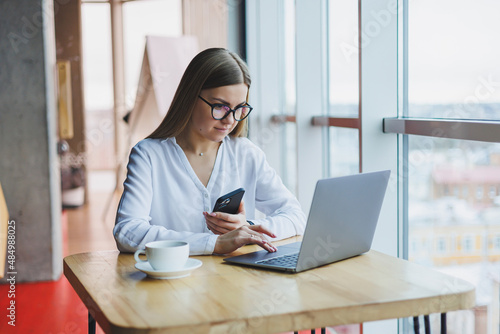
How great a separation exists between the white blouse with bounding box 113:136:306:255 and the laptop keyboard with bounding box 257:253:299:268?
24 cm

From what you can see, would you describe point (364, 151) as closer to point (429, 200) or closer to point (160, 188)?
point (429, 200)

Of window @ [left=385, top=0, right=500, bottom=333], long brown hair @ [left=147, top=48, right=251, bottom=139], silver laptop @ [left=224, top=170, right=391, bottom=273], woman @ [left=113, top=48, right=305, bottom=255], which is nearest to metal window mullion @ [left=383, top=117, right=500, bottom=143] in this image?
window @ [left=385, top=0, right=500, bottom=333]

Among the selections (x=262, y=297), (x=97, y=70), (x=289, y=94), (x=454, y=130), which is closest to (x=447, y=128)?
(x=454, y=130)

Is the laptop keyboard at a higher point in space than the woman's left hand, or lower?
lower

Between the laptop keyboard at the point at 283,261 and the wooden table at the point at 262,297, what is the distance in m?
0.04

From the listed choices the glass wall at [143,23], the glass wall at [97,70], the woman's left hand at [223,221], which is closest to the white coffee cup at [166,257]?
the woman's left hand at [223,221]

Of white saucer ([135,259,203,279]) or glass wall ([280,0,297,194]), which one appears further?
glass wall ([280,0,297,194])

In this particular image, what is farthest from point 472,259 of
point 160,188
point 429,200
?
point 160,188

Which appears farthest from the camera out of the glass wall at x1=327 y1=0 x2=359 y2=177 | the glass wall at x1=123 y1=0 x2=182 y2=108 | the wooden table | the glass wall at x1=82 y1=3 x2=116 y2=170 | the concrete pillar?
the glass wall at x1=123 y1=0 x2=182 y2=108

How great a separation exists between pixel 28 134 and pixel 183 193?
232 cm

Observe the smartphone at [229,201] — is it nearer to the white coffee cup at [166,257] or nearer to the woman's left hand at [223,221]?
the woman's left hand at [223,221]

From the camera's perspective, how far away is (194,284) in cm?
130

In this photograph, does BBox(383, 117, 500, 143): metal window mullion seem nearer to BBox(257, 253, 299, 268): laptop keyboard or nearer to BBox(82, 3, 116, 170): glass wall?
BBox(257, 253, 299, 268): laptop keyboard

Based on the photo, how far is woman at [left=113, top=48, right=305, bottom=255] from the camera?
1.84 m
